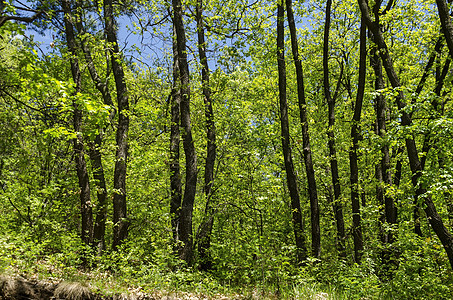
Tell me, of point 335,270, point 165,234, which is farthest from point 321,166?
point 165,234

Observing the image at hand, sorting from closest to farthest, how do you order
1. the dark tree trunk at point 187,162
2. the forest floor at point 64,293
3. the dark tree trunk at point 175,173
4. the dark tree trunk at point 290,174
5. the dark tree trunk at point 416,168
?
the forest floor at point 64,293 < the dark tree trunk at point 416,168 < the dark tree trunk at point 187,162 < the dark tree trunk at point 175,173 < the dark tree trunk at point 290,174

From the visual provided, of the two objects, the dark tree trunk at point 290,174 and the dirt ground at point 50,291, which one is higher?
the dark tree trunk at point 290,174

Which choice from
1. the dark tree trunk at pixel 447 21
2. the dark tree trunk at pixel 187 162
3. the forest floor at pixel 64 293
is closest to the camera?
the dark tree trunk at pixel 447 21

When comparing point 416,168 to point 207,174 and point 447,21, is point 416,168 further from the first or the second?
point 207,174

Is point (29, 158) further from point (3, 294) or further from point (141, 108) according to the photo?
point (3, 294)

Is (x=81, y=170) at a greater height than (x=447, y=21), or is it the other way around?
(x=447, y=21)

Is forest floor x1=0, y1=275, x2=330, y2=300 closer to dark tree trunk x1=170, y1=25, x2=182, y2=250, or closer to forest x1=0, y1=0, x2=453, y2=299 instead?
forest x1=0, y1=0, x2=453, y2=299

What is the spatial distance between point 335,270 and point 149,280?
15.5 feet

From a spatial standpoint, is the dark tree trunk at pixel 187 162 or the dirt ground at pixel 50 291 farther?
the dark tree trunk at pixel 187 162

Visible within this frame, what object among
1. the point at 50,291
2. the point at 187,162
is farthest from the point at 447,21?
the point at 50,291

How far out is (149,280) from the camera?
654 centimetres

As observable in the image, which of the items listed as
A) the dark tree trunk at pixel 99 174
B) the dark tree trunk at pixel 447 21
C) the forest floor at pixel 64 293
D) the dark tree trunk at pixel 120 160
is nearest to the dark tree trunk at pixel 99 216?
the dark tree trunk at pixel 99 174

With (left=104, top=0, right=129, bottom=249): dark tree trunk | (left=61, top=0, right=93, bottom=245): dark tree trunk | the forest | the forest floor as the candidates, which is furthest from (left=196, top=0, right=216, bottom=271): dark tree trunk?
(left=61, top=0, right=93, bottom=245): dark tree trunk

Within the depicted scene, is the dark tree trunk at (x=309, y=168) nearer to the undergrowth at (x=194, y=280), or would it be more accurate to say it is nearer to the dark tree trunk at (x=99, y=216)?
the undergrowth at (x=194, y=280)
